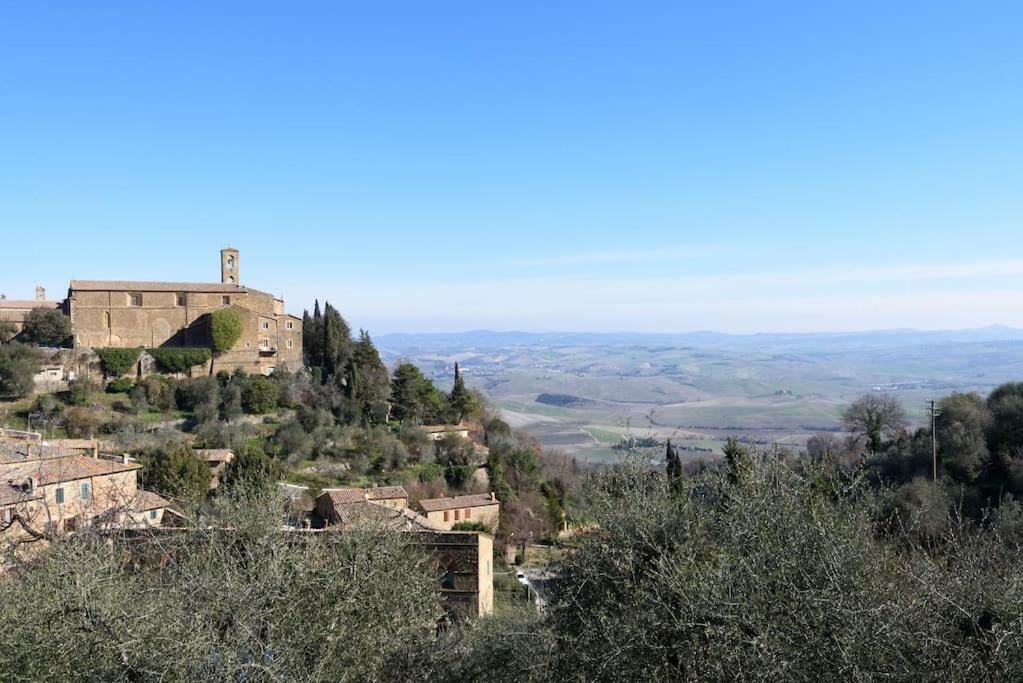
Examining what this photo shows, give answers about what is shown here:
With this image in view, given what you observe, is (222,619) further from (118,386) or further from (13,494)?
(118,386)

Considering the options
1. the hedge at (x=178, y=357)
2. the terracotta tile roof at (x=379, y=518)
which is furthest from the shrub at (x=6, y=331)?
the terracotta tile roof at (x=379, y=518)

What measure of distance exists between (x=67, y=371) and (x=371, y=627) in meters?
32.4

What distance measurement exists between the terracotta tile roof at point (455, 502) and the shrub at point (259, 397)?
11062 millimetres

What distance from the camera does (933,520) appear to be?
2219cm

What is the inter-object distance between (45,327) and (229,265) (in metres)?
9.72

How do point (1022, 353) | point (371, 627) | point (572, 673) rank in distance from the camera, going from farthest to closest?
1. point (1022, 353)
2. point (371, 627)
3. point (572, 673)

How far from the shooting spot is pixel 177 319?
134 ft

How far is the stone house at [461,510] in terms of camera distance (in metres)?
27.8

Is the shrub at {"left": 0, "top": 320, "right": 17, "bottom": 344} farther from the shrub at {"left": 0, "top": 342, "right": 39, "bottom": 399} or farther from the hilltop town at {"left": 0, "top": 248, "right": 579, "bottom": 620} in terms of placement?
the shrub at {"left": 0, "top": 342, "right": 39, "bottom": 399}

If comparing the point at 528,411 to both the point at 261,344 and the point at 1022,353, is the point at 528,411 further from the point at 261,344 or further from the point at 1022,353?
the point at 1022,353

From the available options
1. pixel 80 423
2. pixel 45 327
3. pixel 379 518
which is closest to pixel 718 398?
pixel 45 327

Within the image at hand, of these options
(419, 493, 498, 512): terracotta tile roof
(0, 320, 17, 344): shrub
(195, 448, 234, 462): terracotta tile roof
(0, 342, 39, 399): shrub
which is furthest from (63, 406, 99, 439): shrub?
(419, 493, 498, 512): terracotta tile roof

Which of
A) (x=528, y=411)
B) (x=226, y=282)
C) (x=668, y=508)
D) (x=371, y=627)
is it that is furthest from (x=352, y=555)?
(x=528, y=411)

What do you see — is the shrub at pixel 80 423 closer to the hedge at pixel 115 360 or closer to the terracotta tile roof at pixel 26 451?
the hedge at pixel 115 360
